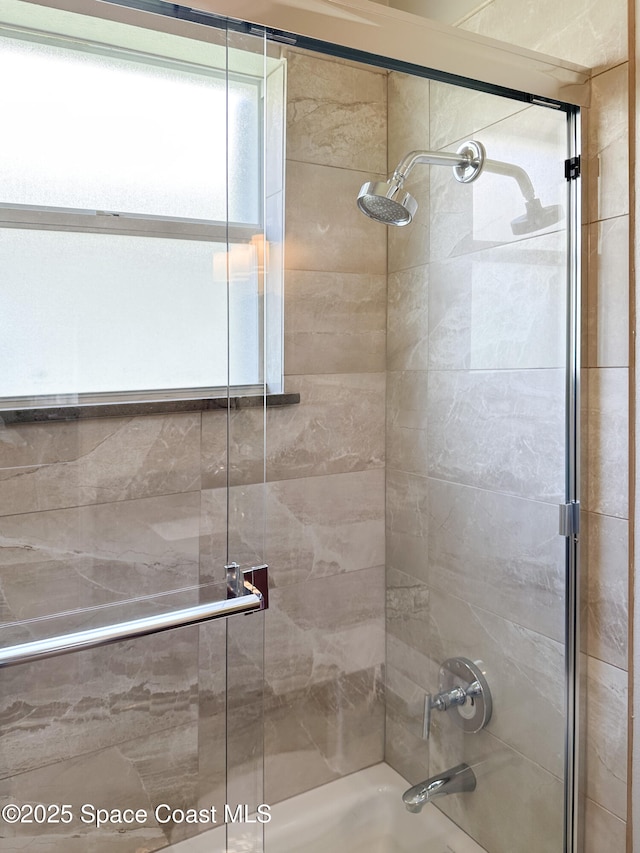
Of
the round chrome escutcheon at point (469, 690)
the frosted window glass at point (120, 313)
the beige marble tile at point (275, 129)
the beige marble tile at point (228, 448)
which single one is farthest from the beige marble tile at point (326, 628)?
the beige marble tile at point (275, 129)

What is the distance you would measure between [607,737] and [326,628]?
0.59 meters

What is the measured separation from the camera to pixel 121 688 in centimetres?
107

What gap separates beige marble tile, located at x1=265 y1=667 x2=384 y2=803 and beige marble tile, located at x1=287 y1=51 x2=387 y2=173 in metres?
1.07

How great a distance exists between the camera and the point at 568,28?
116cm

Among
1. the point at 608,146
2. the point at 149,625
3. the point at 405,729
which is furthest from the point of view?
the point at 405,729

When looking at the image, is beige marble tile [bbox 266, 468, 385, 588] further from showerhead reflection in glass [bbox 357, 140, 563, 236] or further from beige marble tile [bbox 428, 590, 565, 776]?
showerhead reflection in glass [bbox 357, 140, 563, 236]

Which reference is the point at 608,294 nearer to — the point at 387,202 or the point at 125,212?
the point at 387,202

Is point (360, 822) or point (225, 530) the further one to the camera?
point (360, 822)

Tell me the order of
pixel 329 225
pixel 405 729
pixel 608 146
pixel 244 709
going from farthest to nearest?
pixel 405 729
pixel 329 225
pixel 608 146
pixel 244 709

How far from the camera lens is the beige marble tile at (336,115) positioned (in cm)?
107

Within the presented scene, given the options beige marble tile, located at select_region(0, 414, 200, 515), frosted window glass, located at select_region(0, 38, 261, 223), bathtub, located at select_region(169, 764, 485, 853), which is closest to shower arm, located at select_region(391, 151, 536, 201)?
frosted window glass, located at select_region(0, 38, 261, 223)

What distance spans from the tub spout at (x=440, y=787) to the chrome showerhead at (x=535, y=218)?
105 centimetres

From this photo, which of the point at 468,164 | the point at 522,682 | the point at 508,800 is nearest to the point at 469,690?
the point at 522,682

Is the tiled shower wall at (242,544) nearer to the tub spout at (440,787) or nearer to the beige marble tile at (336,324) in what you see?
the beige marble tile at (336,324)
